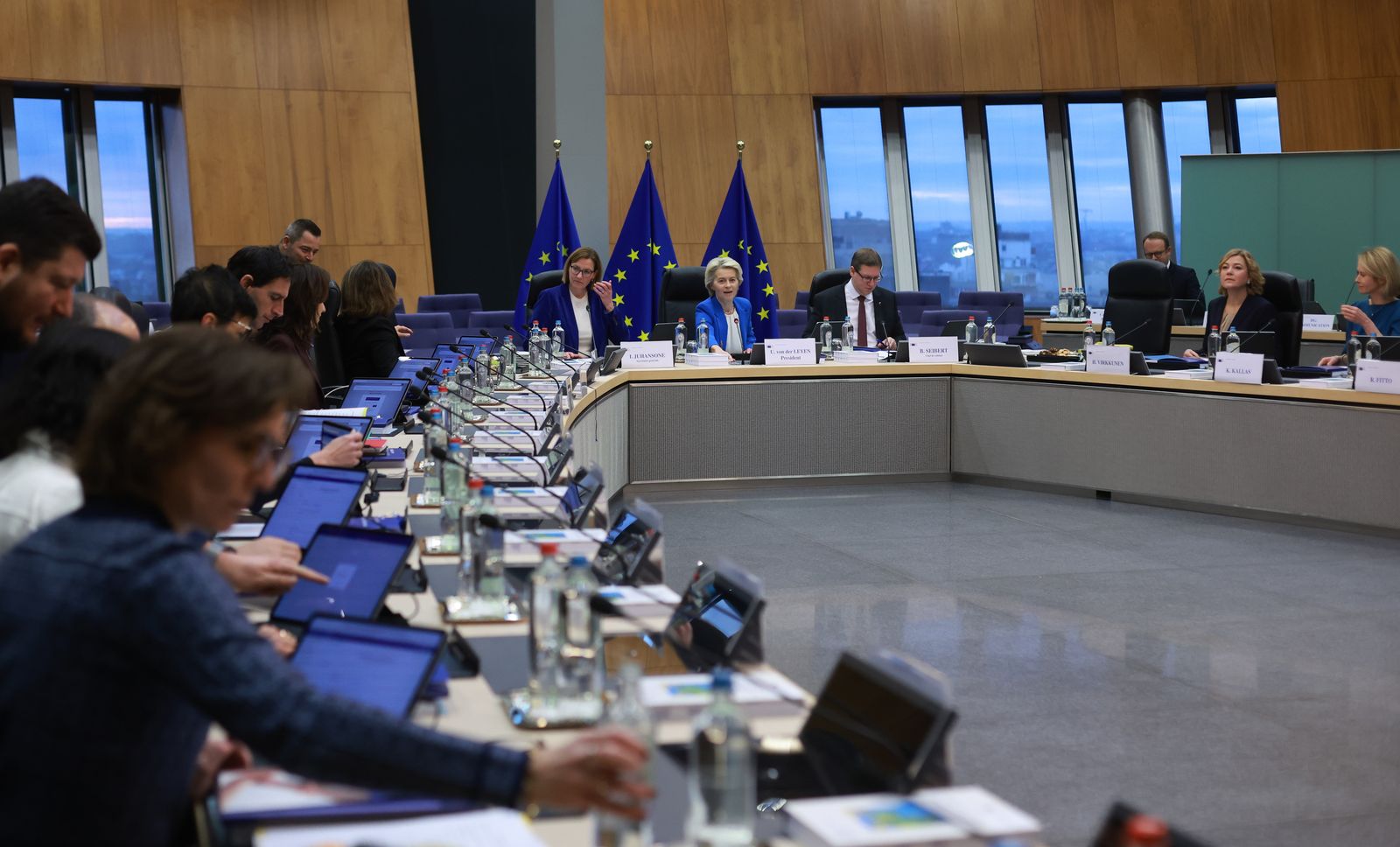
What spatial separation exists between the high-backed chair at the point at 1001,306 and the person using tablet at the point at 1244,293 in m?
4.23

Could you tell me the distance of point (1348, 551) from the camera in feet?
19.2

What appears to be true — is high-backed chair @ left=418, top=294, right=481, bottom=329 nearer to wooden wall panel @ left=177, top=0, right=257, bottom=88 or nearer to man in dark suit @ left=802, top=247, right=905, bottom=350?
wooden wall panel @ left=177, top=0, right=257, bottom=88

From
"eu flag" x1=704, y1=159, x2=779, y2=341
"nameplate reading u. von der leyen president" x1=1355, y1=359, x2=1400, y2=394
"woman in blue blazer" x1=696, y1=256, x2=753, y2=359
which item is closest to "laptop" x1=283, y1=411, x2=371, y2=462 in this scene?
"woman in blue blazer" x1=696, y1=256, x2=753, y2=359

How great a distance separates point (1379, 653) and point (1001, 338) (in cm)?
708

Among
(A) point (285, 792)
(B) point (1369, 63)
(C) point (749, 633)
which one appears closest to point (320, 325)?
(C) point (749, 633)

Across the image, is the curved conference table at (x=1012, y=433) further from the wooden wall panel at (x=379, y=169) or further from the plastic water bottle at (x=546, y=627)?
the wooden wall panel at (x=379, y=169)

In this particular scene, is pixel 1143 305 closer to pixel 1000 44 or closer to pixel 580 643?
pixel 1000 44

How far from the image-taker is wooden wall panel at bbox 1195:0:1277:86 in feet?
42.3

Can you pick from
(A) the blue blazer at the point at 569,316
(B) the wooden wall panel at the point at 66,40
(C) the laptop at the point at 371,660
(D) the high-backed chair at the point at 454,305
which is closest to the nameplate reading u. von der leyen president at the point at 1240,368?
(A) the blue blazer at the point at 569,316

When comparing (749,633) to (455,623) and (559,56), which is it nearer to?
(455,623)

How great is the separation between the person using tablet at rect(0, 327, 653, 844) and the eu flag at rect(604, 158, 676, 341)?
826cm

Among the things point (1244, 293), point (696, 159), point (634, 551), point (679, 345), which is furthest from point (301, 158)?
point (634, 551)

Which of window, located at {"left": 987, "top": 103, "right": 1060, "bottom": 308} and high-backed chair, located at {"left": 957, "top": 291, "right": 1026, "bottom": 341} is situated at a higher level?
window, located at {"left": 987, "top": 103, "right": 1060, "bottom": 308}

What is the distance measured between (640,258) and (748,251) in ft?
2.71
